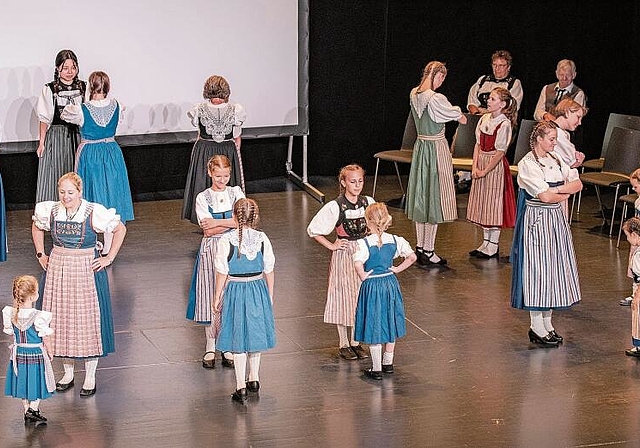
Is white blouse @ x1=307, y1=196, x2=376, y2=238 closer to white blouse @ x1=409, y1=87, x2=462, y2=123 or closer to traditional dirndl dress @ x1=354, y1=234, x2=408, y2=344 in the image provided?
traditional dirndl dress @ x1=354, y1=234, x2=408, y2=344

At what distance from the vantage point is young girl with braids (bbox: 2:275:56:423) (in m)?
5.45

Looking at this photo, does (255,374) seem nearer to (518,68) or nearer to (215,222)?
(215,222)

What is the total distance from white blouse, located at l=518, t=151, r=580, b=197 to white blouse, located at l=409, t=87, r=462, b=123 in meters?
1.61

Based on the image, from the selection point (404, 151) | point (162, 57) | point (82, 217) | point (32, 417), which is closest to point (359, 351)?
point (82, 217)

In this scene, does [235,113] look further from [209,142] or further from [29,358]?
[29,358]

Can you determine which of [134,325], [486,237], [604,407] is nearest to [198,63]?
[486,237]

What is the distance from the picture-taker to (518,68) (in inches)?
466

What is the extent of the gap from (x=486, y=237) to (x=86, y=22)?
3705 millimetres

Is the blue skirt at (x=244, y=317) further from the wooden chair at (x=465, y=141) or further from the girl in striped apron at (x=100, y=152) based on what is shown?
the wooden chair at (x=465, y=141)

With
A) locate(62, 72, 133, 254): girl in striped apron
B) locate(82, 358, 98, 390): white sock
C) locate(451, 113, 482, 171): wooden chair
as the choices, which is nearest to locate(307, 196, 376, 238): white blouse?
locate(82, 358, 98, 390): white sock

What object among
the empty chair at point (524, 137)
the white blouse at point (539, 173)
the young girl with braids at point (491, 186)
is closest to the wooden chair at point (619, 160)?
the empty chair at point (524, 137)

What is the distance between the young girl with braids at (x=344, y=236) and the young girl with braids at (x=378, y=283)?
0.85 feet

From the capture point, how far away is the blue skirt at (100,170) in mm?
8688

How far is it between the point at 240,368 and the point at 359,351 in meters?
0.92
